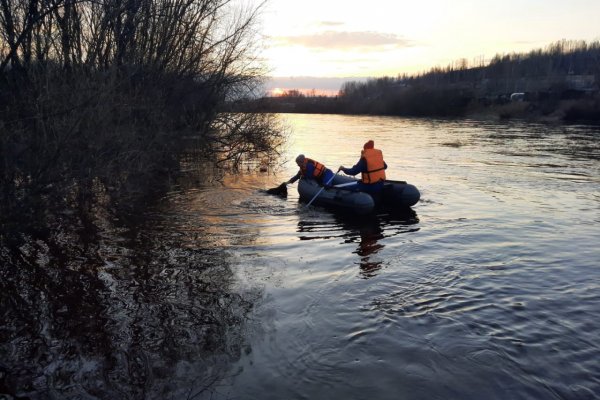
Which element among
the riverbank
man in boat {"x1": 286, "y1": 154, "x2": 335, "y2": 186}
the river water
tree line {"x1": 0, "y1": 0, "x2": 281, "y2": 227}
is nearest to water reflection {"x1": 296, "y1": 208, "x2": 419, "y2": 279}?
the river water

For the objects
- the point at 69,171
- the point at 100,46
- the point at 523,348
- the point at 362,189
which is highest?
the point at 100,46

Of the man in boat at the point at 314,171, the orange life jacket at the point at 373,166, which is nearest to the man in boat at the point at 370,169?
the orange life jacket at the point at 373,166

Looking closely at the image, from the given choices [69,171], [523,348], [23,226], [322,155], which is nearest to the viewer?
[523,348]

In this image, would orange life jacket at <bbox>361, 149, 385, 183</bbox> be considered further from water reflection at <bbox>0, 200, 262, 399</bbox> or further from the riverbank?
the riverbank

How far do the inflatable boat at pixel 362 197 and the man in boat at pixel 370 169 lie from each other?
19cm

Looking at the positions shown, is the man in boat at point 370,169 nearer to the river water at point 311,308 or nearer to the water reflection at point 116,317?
the river water at point 311,308

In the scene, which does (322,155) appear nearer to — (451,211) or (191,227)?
(451,211)

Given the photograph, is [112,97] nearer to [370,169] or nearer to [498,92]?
[370,169]

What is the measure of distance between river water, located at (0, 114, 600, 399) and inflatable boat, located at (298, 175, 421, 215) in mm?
383

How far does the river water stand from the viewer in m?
4.85

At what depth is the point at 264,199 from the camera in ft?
44.4

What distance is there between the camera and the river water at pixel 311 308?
15.9 ft

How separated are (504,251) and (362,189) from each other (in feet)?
13.0

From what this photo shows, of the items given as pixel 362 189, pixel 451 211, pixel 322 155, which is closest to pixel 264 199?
pixel 362 189
